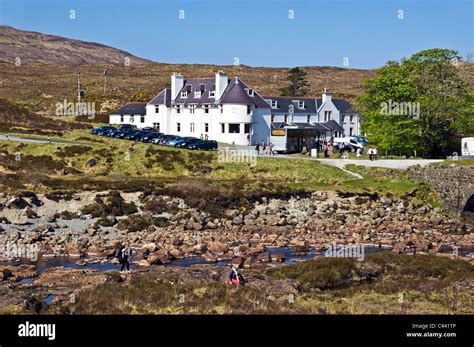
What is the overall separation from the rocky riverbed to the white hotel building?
29.6 metres

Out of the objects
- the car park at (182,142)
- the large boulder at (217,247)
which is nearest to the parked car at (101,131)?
the car park at (182,142)

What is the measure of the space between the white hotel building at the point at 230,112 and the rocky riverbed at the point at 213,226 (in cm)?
2958

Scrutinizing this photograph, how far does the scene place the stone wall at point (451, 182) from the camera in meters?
51.8

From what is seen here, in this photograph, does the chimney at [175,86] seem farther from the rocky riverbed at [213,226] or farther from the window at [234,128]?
the rocky riverbed at [213,226]

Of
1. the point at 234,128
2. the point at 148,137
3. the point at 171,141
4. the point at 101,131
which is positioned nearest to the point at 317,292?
the point at 171,141

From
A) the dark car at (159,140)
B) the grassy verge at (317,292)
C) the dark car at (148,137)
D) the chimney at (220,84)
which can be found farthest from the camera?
the chimney at (220,84)

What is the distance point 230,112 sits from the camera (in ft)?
276

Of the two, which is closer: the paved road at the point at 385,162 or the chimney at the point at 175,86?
the paved road at the point at 385,162

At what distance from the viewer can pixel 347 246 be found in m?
42.0

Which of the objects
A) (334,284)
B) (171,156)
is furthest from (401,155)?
(334,284)

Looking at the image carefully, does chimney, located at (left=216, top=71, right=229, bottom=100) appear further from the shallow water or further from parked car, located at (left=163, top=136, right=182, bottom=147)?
the shallow water

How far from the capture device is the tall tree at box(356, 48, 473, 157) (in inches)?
2840

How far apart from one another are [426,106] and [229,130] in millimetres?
23127

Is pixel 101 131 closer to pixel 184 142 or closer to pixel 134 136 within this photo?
pixel 134 136
